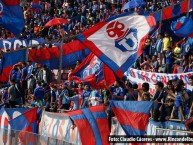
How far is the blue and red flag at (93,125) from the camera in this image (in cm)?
1635

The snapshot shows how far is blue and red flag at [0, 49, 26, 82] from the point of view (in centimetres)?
2477

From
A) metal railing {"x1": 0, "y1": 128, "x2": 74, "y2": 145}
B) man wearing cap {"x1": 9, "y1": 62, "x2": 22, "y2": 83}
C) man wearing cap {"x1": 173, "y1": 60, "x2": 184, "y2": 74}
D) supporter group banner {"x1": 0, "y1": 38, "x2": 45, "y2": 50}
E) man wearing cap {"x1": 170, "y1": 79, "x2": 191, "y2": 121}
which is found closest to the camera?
metal railing {"x1": 0, "y1": 128, "x2": 74, "y2": 145}

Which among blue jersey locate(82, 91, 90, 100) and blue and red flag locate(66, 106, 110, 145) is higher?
blue jersey locate(82, 91, 90, 100)

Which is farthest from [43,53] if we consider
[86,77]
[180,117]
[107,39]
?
[180,117]

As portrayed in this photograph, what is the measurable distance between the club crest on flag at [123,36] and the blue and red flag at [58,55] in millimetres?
7835

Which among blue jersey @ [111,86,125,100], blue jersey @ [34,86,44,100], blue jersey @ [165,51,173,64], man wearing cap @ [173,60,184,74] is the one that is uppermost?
blue jersey @ [165,51,173,64]

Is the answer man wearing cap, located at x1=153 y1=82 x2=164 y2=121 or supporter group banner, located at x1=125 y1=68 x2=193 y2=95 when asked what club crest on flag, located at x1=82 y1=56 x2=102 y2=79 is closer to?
supporter group banner, located at x1=125 y1=68 x2=193 y2=95

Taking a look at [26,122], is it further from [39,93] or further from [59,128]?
[39,93]

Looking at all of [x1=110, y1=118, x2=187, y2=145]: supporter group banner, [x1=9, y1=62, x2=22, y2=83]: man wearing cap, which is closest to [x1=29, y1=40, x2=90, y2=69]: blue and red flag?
[x1=9, y1=62, x2=22, y2=83]: man wearing cap

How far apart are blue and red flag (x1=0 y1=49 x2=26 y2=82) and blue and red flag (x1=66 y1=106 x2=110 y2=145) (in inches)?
321

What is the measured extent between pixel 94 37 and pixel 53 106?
3740mm

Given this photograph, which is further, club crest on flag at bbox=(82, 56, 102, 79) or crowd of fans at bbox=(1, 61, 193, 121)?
club crest on flag at bbox=(82, 56, 102, 79)

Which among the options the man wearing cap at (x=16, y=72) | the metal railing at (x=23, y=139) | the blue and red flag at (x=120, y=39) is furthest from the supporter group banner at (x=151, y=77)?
the metal railing at (x=23, y=139)

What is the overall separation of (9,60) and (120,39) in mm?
9156
